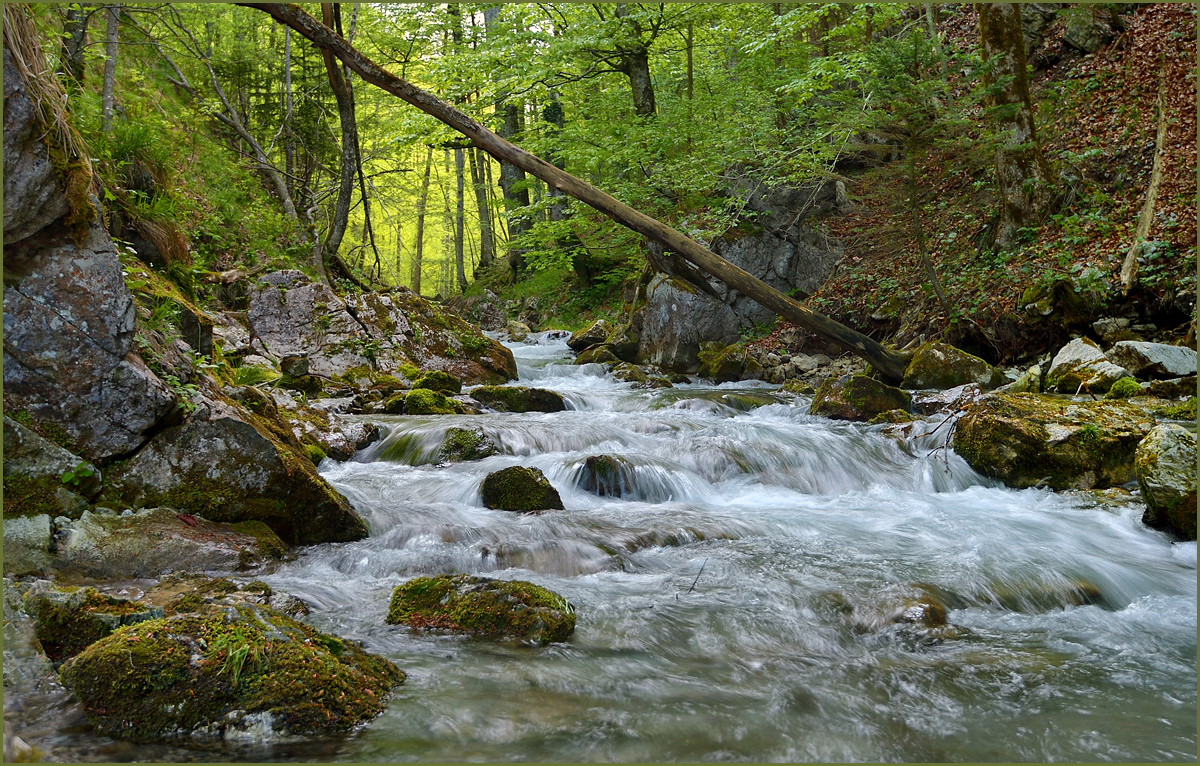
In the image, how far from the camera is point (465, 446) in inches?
308

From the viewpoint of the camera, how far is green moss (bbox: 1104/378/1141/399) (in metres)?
8.22

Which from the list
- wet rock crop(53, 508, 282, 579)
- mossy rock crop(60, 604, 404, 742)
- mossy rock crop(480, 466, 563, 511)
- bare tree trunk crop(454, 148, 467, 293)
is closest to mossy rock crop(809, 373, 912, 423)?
mossy rock crop(480, 466, 563, 511)

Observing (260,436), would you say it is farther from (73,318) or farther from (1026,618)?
(1026,618)

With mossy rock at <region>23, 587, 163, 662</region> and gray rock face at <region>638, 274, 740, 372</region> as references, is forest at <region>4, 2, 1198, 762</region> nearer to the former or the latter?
mossy rock at <region>23, 587, 163, 662</region>

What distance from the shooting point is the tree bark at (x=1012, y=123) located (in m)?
11.1

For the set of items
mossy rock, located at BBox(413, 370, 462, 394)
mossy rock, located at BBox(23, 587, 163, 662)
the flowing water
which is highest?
mossy rock, located at BBox(413, 370, 462, 394)

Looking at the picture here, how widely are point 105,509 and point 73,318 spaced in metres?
1.26

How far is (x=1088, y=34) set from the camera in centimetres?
1386

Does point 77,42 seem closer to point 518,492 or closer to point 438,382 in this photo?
point 438,382

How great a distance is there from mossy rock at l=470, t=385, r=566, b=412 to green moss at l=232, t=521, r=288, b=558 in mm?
6050

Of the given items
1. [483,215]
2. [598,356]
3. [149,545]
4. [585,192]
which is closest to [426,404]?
[585,192]

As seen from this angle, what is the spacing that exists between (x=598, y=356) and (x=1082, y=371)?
9.34 meters

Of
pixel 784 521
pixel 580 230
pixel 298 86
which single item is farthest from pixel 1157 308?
pixel 298 86

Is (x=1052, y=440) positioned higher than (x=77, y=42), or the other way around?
(x=77, y=42)
